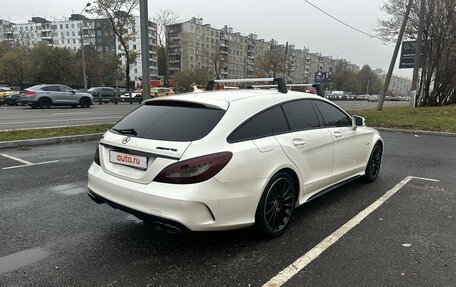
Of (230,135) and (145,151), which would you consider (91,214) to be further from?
(230,135)

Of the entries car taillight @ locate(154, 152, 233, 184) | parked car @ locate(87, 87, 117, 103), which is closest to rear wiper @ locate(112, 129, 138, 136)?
car taillight @ locate(154, 152, 233, 184)

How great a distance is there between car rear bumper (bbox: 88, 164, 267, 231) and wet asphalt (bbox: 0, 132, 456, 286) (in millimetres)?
308

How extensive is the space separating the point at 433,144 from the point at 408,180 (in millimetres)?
4732

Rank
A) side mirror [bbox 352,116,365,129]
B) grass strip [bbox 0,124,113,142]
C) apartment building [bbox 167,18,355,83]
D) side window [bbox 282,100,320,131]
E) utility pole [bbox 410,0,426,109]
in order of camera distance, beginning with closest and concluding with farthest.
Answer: side window [bbox 282,100,320,131] → side mirror [bbox 352,116,365,129] → grass strip [bbox 0,124,113,142] → utility pole [bbox 410,0,426,109] → apartment building [bbox 167,18,355,83]

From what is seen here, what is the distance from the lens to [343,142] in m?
4.78

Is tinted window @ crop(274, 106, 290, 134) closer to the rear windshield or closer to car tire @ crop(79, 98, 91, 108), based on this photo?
the rear windshield

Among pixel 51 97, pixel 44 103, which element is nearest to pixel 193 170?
pixel 51 97

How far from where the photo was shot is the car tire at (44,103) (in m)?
22.6

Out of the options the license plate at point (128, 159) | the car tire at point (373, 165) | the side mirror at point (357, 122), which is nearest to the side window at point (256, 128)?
the license plate at point (128, 159)

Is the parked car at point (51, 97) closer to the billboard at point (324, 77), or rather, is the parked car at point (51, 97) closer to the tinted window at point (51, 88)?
the tinted window at point (51, 88)

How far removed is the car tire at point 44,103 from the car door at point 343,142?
72.4 ft

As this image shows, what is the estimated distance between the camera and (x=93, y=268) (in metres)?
3.06

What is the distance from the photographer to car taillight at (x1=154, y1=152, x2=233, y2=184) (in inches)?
118

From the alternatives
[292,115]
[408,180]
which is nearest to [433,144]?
[408,180]
